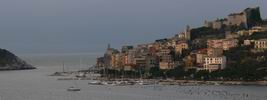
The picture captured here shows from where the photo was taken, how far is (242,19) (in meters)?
98.8

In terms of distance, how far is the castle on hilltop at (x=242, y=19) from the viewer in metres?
98.1

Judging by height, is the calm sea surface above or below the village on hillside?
below

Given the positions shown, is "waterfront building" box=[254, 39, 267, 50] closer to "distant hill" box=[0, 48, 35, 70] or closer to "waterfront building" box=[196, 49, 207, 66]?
"waterfront building" box=[196, 49, 207, 66]

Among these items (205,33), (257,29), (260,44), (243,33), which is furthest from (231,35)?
(260,44)

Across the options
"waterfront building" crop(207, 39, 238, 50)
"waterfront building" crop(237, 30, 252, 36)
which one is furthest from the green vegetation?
"waterfront building" crop(207, 39, 238, 50)

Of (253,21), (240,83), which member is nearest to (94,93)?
(240,83)

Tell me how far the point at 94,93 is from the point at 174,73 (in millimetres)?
18047

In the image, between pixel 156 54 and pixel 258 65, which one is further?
pixel 156 54

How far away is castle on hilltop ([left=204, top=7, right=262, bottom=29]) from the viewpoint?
98.1 m

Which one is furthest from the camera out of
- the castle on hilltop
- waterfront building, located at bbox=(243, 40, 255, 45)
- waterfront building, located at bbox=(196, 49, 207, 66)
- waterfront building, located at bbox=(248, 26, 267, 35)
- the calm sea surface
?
the castle on hilltop

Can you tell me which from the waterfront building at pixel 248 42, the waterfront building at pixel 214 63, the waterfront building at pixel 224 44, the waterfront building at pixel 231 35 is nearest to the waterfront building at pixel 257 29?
the waterfront building at pixel 231 35

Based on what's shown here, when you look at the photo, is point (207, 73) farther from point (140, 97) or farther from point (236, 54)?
point (140, 97)

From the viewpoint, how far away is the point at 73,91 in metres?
58.7

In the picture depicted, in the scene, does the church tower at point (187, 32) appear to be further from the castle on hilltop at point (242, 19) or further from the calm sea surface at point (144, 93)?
the calm sea surface at point (144, 93)
